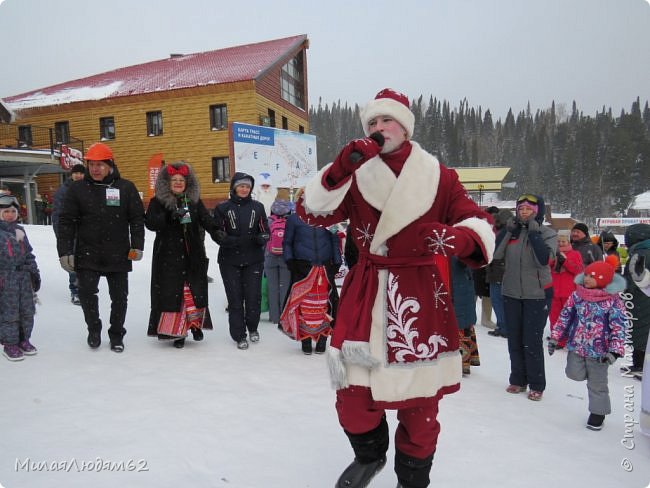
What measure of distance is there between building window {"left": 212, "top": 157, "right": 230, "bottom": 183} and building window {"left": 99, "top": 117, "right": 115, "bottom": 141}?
562 centimetres

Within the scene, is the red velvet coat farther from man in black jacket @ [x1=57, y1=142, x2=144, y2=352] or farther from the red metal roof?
the red metal roof

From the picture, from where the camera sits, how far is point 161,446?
2625mm

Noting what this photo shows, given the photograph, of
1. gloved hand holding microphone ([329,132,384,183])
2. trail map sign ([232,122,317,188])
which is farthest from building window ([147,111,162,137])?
gloved hand holding microphone ([329,132,384,183])

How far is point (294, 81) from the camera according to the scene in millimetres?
23234

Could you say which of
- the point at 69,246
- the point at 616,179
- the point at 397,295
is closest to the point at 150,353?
the point at 69,246

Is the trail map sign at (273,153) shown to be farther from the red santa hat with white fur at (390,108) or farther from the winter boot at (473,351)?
the red santa hat with white fur at (390,108)

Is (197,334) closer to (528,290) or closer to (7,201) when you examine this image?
(7,201)

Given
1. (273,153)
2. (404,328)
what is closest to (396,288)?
(404,328)

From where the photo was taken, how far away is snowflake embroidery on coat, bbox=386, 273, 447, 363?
196 centimetres

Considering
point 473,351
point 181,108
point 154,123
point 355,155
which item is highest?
point 181,108

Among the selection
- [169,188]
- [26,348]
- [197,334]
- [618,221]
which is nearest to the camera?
[26,348]

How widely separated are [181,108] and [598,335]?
20163 mm

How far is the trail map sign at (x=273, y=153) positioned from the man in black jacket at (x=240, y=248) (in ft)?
18.4

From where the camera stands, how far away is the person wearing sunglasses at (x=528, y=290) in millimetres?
3881
